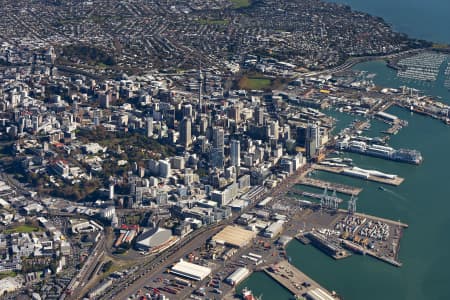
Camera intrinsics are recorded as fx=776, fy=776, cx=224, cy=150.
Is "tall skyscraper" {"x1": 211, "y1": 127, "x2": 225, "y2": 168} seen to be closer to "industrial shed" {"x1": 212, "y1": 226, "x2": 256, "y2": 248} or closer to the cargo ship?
the cargo ship

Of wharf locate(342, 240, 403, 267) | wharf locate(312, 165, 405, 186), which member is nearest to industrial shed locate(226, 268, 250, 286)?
wharf locate(342, 240, 403, 267)

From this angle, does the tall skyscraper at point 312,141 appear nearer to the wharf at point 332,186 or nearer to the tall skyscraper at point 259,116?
the wharf at point 332,186

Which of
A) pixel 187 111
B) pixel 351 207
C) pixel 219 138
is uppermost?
pixel 187 111

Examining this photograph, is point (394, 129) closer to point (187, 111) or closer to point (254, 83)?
point (187, 111)

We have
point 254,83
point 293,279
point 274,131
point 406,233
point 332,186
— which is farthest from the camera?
point 254,83

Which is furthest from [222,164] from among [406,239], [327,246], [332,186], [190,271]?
[190,271]

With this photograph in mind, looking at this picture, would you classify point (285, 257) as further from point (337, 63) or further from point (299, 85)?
point (337, 63)
